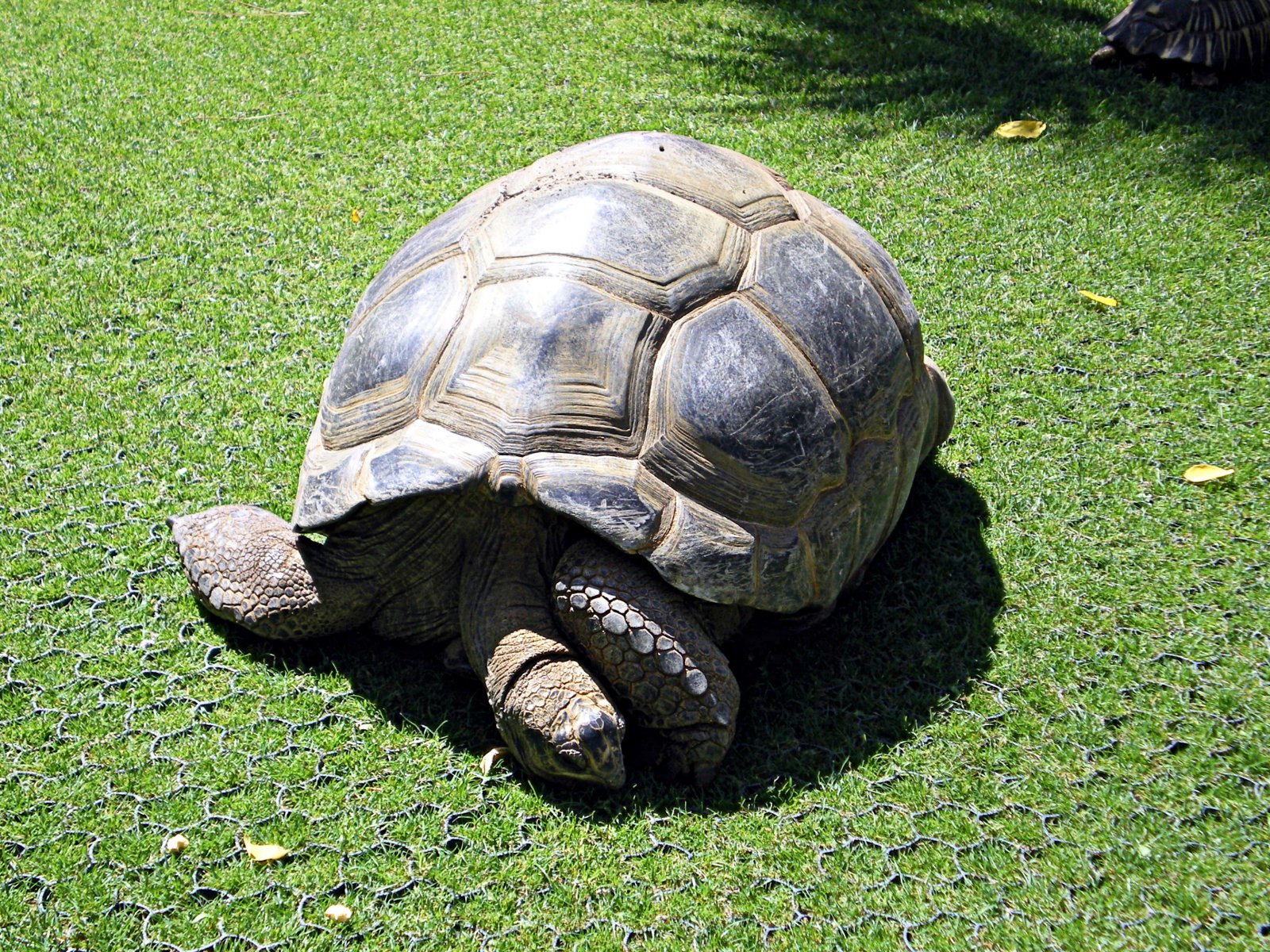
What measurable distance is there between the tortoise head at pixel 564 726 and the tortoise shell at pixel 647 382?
1.09 ft

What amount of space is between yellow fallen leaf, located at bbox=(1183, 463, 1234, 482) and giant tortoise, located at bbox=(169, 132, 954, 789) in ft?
3.68

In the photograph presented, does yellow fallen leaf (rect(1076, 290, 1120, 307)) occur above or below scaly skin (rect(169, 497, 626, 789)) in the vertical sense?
below

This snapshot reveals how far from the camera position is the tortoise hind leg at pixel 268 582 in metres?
3.03

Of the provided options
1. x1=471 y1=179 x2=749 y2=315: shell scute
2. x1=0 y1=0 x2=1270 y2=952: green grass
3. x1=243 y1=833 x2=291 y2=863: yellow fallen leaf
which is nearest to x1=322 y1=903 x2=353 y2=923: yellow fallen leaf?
x1=0 y1=0 x2=1270 y2=952: green grass

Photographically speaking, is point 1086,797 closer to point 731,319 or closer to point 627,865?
point 627,865

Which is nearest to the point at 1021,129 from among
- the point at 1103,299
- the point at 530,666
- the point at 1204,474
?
the point at 1103,299

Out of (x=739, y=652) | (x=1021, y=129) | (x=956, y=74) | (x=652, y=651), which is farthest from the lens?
(x=956, y=74)

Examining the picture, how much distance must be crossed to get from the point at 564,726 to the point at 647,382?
0.80 meters

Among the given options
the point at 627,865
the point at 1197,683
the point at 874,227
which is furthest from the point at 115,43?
the point at 1197,683

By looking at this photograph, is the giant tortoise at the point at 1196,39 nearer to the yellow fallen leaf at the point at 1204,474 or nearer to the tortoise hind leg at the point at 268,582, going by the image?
the yellow fallen leaf at the point at 1204,474

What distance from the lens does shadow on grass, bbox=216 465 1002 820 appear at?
2855 millimetres

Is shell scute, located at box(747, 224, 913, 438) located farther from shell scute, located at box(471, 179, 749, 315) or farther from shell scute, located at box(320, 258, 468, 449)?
shell scute, located at box(320, 258, 468, 449)

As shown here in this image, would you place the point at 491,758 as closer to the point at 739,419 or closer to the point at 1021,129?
the point at 739,419

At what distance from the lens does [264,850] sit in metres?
2.63
